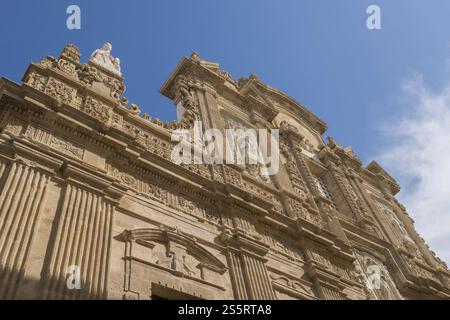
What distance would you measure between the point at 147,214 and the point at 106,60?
5.58 metres

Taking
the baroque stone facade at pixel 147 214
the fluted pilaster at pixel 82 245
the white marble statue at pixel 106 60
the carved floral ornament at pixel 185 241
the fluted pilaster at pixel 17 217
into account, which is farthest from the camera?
the white marble statue at pixel 106 60

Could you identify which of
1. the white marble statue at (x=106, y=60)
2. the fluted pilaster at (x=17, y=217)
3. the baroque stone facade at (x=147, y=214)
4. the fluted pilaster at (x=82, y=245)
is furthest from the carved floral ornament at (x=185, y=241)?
the white marble statue at (x=106, y=60)

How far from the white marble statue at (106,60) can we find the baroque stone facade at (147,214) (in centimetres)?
6

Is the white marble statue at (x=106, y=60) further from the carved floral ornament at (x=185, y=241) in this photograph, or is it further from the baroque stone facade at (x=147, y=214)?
the carved floral ornament at (x=185, y=241)

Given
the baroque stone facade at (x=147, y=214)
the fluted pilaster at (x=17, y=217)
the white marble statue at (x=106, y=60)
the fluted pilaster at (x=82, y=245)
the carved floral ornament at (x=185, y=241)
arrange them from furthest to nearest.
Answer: the white marble statue at (x=106, y=60) < the carved floral ornament at (x=185, y=241) < the baroque stone facade at (x=147, y=214) < the fluted pilaster at (x=82, y=245) < the fluted pilaster at (x=17, y=217)

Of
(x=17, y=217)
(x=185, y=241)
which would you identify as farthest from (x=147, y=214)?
(x=17, y=217)

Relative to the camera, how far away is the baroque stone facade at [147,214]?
8172mm

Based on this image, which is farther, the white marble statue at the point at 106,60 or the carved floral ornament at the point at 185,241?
the white marble statue at the point at 106,60

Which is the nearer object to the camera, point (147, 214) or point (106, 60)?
point (147, 214)

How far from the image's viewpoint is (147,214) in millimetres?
10383

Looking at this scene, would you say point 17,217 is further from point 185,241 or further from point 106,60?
point 106,60

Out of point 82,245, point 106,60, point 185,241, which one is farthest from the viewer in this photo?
point 106,60

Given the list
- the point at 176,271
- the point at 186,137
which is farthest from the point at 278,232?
the point at 176,271

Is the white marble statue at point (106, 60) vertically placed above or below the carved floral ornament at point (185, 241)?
above
